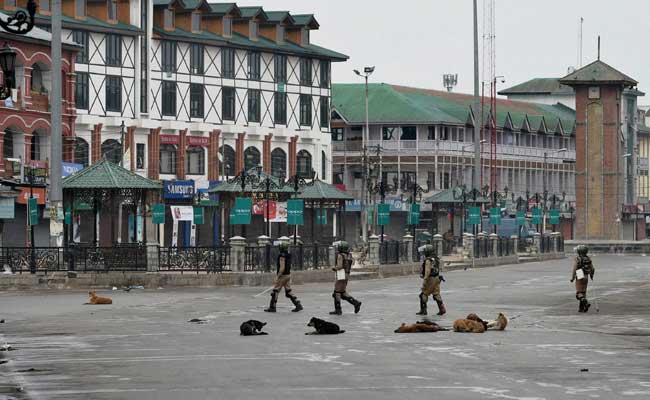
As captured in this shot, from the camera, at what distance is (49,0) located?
3019 inches

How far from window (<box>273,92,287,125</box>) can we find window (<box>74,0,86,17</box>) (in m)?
16.7

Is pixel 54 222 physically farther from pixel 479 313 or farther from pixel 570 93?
pixel 570 93

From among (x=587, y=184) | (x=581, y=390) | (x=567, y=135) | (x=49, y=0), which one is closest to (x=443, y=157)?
(x=587, y=184)

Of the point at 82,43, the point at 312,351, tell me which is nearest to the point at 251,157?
the point at 82,43

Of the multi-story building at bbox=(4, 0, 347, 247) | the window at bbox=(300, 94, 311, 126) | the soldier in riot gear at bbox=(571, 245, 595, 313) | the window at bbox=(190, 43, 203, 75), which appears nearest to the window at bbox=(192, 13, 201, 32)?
the multi-story building at bbox=(4, 0, 347, 247)

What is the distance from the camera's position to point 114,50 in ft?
266

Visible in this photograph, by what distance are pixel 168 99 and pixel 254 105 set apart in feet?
25.2

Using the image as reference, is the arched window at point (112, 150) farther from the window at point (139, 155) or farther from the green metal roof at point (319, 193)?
the green metal roof at point (319, 193)

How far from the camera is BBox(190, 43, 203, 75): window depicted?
3408 inches

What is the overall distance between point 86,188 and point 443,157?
7048 centimetres

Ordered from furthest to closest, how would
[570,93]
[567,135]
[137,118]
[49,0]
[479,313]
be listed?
[570,93] → [567,135] → [137,118] → [49,0] → [479,313]

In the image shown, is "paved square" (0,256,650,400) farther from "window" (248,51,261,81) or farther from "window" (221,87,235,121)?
"window" (248,51,261,81)

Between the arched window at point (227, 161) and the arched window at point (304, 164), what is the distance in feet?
22.3

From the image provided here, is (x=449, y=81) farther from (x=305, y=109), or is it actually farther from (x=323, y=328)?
(x=323, y=328)
